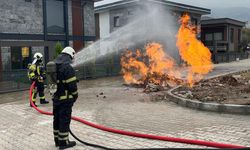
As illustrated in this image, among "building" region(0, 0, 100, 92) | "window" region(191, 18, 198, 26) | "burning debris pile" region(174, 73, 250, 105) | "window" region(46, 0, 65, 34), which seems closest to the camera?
"burning debris pile" region(174, 73, 250, 105)

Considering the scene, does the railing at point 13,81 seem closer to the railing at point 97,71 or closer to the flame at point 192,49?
the railing at point 97,71

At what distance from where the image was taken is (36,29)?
68.3 ft

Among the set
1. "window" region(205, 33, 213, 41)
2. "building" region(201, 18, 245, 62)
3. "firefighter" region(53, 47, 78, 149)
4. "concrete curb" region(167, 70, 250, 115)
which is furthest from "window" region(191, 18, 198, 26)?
"firefighter" region(53, 47, 78, 149)

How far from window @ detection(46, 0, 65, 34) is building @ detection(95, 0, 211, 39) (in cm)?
567

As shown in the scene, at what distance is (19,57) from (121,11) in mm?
11105

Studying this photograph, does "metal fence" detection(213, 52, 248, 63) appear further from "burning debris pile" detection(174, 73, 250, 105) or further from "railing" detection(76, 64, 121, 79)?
"burning debris pile" detection(174, 73, 250, 105)

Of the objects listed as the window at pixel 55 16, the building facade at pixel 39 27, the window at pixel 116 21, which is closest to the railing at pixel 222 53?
the window at pixel 116 21

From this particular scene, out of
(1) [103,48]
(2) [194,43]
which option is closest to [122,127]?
(2) [194,43]

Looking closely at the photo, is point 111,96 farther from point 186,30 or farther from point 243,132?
point 243,132

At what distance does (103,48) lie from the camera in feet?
85.0

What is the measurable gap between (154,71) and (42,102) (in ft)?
21.0

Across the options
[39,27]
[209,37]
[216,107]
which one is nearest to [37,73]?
[216,107]

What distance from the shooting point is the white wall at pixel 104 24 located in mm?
28953

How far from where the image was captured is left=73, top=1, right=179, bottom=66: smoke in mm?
23367
